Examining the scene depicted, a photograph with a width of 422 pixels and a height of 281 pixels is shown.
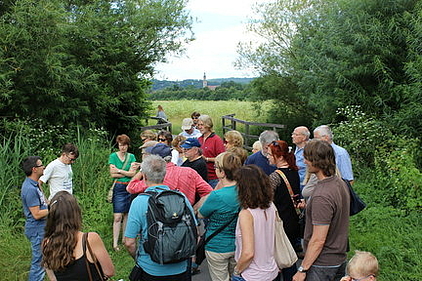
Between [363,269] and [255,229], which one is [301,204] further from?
[363,269]

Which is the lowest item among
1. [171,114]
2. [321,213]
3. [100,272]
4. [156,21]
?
[171,114]

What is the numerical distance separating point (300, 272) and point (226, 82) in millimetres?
53475

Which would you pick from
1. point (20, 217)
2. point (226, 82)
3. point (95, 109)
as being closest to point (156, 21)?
point (95, 109)

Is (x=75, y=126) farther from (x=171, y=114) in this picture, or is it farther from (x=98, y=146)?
(x=171, y=114)

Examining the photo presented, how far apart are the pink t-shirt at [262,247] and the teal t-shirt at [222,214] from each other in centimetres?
31

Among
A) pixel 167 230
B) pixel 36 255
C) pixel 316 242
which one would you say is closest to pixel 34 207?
pixel 36 255

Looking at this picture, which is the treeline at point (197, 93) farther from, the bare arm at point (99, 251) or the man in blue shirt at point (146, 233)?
the bare arm at point (99, 251)

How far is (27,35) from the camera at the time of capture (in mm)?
10055

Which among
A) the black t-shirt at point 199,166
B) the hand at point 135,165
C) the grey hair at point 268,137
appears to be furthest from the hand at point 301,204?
the hand at point 135,165

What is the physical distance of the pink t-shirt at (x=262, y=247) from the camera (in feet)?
11.6

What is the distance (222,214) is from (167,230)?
66cm

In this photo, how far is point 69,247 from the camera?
3072mm

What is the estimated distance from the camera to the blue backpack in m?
3.41

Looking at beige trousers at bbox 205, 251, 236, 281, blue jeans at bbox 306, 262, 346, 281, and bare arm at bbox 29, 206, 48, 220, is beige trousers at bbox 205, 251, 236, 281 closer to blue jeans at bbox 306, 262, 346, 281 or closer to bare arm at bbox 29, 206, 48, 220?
blue jeans at bbox 306, 262, 346, 281
